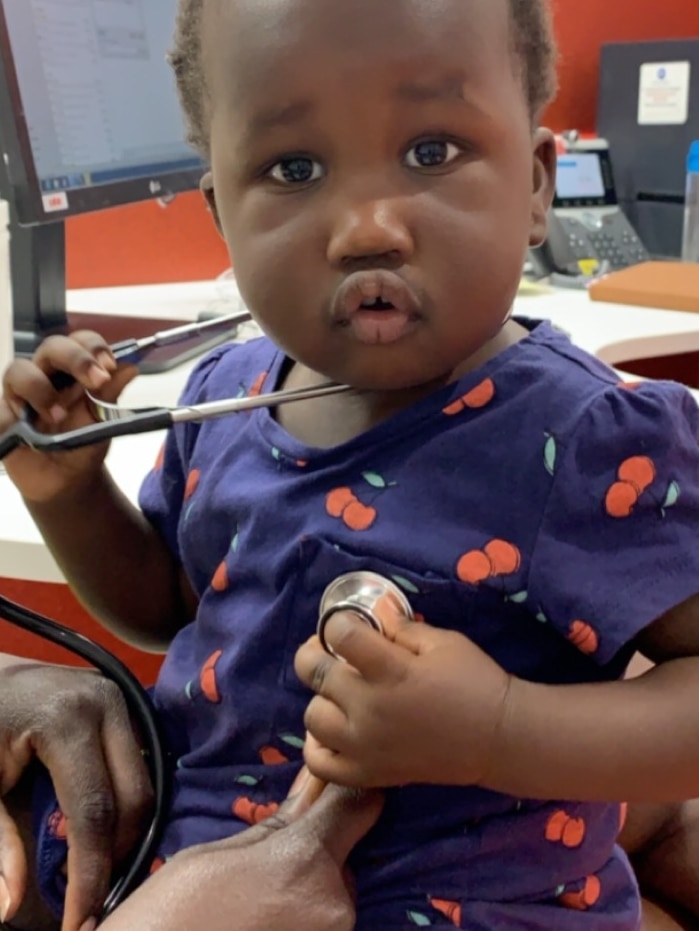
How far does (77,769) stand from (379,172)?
1.46 ft

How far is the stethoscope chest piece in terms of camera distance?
1.90 ft

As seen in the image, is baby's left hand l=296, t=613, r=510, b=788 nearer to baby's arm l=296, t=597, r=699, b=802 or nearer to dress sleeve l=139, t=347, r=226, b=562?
baby's arm l=296, t=597, r=699, b=802

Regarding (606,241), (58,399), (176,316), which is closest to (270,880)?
(58,399)

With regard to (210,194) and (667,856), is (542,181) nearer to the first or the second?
(210,194)

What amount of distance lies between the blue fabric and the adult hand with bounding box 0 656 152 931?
4 cm

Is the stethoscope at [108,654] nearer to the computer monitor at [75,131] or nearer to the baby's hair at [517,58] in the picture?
the baby's hair at [517,58]

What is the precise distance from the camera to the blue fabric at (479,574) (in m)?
0.62

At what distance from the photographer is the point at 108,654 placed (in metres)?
0.80

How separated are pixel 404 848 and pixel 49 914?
273 millimetres

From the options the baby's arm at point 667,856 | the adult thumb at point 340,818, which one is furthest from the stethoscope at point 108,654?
the baby's arm at point 667,856

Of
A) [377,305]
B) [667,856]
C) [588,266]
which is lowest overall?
[667,856]

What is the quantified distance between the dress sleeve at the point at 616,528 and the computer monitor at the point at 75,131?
77 cm

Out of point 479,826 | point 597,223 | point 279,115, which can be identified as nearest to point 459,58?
point 279,115

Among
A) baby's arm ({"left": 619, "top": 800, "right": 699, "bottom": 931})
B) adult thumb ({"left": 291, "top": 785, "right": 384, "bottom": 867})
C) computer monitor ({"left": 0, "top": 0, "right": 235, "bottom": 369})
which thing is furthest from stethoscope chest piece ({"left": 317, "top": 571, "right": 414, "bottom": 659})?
computer monitor ({"left": 0, "top": 0, "right": 235, "bottom": 369})
